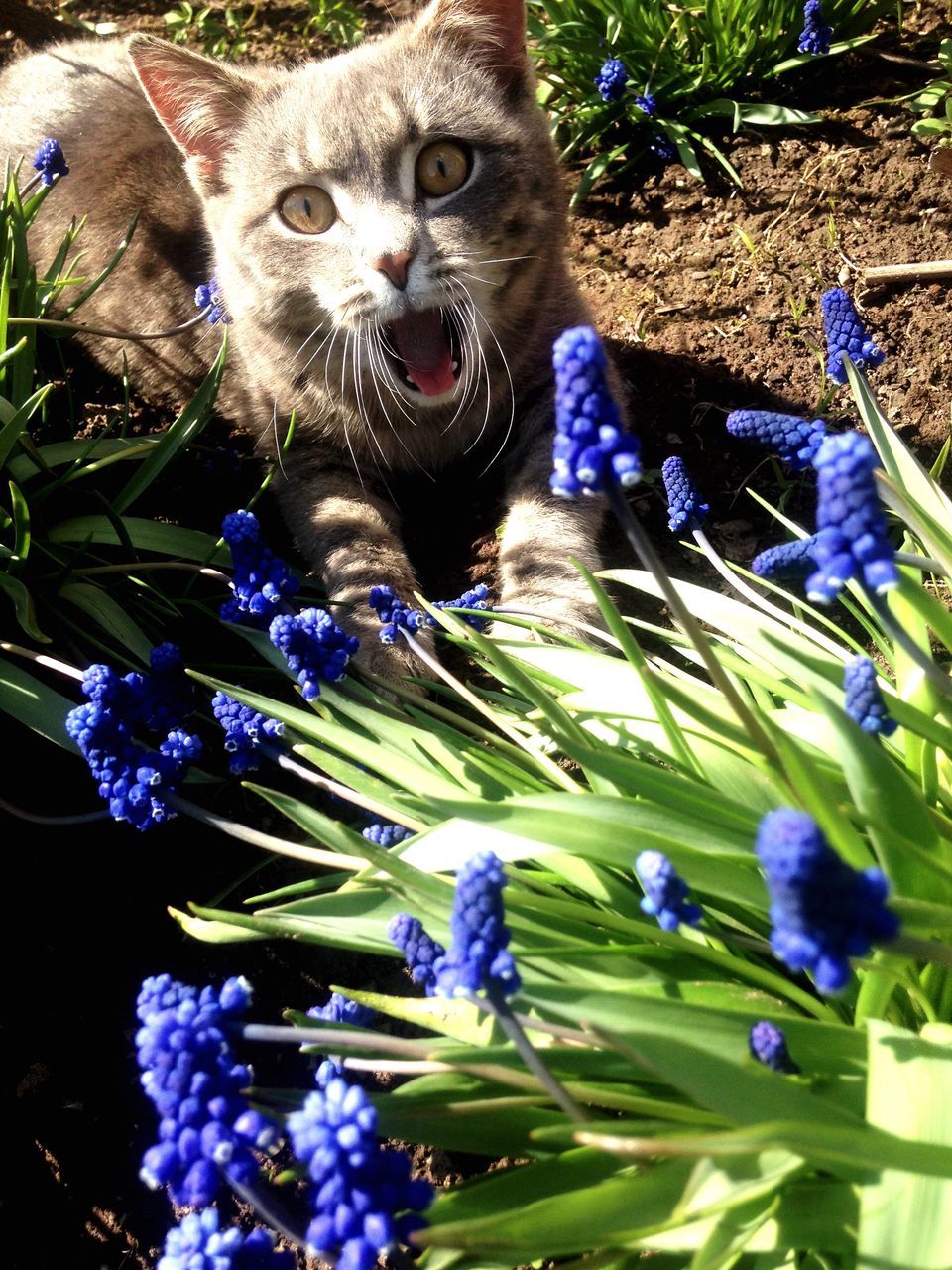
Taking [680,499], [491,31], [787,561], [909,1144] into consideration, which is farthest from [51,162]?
[909,1144]

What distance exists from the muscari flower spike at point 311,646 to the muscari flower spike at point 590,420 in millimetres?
723

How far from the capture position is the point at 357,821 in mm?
1901

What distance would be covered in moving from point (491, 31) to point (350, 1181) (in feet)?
7.83

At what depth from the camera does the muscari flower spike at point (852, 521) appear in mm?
863

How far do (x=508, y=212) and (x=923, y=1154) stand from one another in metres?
1.98

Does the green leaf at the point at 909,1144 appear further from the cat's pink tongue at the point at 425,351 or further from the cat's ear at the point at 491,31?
the cat's ear at the point at 491,31

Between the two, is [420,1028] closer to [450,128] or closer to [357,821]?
[357,821]

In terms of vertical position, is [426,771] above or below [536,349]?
below

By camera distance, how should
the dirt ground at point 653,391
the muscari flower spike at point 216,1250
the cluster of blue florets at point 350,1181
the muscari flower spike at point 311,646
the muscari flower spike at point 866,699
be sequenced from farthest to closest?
the dirt ground at point 653,391 < the muscari flower spike at point 311,646 < the muscari flower spike at point 866,699 < the muscari flower spike at point 216,1250 < the cluster of blue florets at point 350,1181

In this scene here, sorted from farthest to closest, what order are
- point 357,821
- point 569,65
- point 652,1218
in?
point 569,65 → point 357,821 → point 652,1218

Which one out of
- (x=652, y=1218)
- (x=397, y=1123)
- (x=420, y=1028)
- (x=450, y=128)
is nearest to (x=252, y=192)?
(x=450, y=128)

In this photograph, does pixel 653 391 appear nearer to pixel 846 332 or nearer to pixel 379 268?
pixel 379 268

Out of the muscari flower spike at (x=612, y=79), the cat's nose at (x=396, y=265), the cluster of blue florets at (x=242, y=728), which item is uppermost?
the muscari flower spike at (x=612, y=79)

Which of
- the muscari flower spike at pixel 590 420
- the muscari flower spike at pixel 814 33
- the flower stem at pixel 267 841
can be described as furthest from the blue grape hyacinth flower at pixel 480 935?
the muscari flower spike at pixel 814 33
